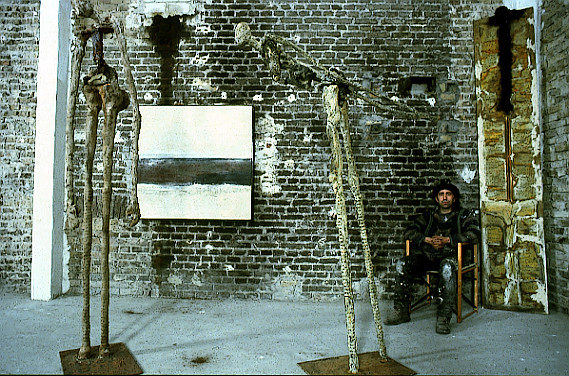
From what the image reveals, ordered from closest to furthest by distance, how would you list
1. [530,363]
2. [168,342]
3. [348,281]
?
[348,281] < [530,363] < [168,342]

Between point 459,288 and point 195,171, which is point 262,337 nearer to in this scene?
point 459,288

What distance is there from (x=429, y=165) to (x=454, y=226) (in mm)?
717

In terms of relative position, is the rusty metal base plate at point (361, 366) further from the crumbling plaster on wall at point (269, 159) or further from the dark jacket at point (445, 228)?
the crumbling plaster on wall at point (269, 159)

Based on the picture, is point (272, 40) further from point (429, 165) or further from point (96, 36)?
point (429, 165)

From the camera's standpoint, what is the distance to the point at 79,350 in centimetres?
274

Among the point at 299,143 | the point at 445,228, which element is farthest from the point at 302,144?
the point at 445,228

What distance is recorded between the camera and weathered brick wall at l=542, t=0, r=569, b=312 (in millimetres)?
3693

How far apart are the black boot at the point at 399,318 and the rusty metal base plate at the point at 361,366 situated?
0.81m

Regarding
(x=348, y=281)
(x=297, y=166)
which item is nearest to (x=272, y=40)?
(x=348, y=281)

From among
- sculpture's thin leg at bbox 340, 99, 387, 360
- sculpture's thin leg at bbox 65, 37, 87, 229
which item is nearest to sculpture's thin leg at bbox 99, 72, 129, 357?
sculpture's thin leg at bbox 65, 37, 87, 229

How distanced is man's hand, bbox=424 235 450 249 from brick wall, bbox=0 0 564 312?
19.4 inches

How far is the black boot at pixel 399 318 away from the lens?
11.5ft

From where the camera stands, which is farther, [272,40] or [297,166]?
[297,166]

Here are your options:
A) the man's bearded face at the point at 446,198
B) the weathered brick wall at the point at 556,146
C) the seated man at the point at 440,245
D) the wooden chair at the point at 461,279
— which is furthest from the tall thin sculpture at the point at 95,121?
the weathered brick wall at the point at 556,146
